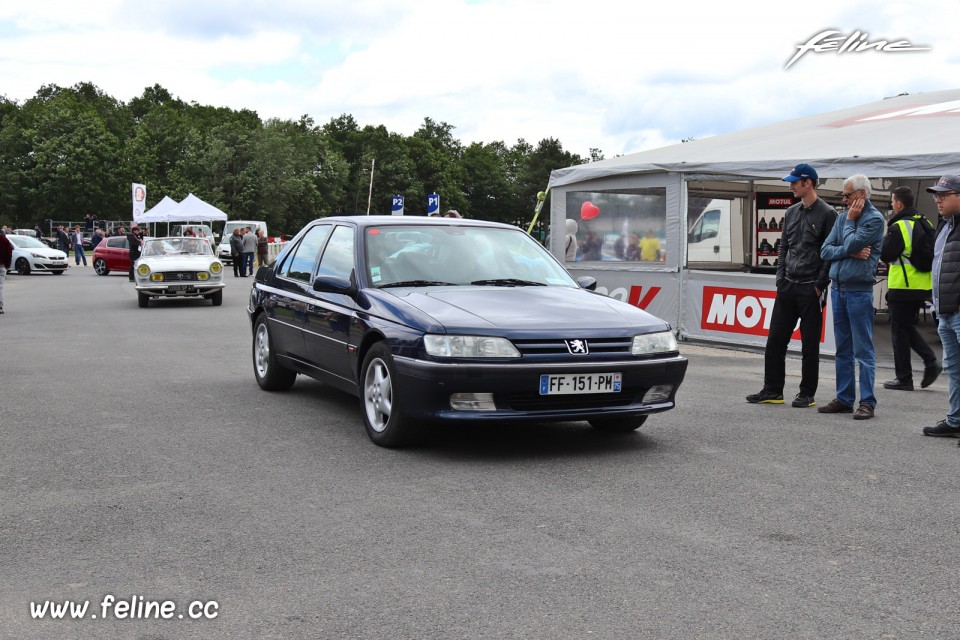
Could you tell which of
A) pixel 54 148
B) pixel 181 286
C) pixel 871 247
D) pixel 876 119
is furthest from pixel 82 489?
pixel 54 148

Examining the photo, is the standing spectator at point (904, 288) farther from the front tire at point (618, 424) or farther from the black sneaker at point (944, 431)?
the front tire at point (618, 424)

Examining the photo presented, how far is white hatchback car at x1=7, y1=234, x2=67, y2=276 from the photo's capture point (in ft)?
120

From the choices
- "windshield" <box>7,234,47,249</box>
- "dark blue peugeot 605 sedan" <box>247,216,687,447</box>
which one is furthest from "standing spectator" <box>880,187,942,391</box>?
"windshield" <box>7,234,47,249</box>

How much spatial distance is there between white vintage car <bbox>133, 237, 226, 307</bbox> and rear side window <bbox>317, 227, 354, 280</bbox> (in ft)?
43.7

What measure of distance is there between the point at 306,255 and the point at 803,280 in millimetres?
4047

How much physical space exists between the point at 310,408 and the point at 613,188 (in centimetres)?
886

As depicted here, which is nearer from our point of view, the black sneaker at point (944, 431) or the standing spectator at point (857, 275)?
the black sneaker at point (944, 431)

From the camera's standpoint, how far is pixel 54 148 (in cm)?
7762

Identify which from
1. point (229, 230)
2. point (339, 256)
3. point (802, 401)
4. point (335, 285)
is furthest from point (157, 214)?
point (802, 401)

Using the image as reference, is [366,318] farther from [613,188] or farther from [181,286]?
[181,286]

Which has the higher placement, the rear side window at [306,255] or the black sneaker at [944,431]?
the rear side window at [306,255]

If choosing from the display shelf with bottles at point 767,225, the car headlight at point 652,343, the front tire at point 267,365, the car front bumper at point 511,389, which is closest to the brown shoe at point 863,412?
the car headlight at point 652,343

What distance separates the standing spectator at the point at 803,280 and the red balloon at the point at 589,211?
8.51 m

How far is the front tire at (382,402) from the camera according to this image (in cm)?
634
